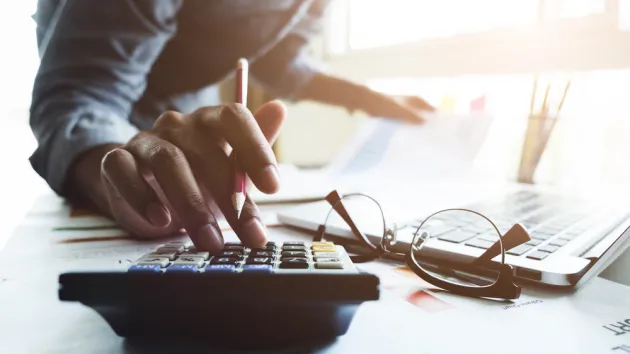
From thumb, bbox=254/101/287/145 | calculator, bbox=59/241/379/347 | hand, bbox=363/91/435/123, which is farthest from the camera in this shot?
hand, bbox=363/91/435/123

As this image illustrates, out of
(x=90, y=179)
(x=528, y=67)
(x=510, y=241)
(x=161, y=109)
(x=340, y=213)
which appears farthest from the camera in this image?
(x=161, y=109)

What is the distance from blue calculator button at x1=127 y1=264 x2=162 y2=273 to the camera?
22cm

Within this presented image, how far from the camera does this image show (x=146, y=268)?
230mm

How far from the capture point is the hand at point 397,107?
90 cm

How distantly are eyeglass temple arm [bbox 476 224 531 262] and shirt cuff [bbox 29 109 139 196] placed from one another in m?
0.40

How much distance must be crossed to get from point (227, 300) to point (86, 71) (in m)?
0.51

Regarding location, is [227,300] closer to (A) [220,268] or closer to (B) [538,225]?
(A) [220,268]

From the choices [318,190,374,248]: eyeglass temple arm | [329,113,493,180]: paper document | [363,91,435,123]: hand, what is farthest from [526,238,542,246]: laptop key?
[363,91,435,123]: hand

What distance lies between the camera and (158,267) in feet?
0.77

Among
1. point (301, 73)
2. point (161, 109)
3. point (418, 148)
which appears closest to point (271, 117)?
point (418, 148)

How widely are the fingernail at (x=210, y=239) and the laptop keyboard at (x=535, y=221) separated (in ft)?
0.57

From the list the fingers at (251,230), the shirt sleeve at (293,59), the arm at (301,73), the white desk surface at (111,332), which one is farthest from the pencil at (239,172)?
the shirt sleeve at (293,59)

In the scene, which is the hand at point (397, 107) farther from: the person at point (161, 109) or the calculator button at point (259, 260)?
the calculator button at point (259, 260)

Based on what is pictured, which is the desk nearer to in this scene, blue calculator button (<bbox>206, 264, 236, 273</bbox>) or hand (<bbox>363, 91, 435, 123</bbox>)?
blue calculator button (<bbox>206, 264, 236, 273</bbox>)
